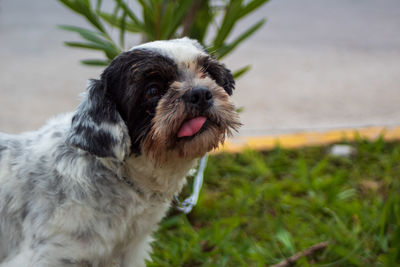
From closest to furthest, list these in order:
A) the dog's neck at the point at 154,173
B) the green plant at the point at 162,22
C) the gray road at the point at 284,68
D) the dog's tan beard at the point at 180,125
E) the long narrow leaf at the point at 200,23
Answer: the dog's tan beard at the point at 180,125 → the dog's neck at the point at 154,173 → the green plant at the point at 162,22 → the long narrow leaf at the point at 200,23 → the gray road at the point at 284,68

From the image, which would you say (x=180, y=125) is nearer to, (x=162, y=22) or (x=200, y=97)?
(x=200, y=97)

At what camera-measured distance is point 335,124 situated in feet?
15.3

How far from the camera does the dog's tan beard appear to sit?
1.94 metres

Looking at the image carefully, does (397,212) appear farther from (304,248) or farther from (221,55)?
(221,55)

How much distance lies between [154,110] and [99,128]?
0.24 meters

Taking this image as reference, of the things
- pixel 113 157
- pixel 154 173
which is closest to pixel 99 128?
pixel 113 157

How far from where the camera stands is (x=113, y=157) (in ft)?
6.52

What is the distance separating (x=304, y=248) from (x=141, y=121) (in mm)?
1429

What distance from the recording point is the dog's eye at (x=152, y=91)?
2.03 meters

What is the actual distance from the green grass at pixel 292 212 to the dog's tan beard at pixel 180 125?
3.31ft

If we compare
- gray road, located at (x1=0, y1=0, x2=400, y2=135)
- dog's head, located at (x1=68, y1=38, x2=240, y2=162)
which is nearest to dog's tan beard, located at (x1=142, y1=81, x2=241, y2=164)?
dog's head, located at (x1=68, y1=38, x2=240, y2=162)

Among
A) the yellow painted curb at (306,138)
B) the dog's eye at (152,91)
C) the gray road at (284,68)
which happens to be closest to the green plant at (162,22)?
the dog's eye at (152,91)

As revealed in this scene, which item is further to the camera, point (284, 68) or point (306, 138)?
point (284, 68)

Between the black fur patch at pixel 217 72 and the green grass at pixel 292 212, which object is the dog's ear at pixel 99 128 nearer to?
the black fur patch at pixel 217 72
